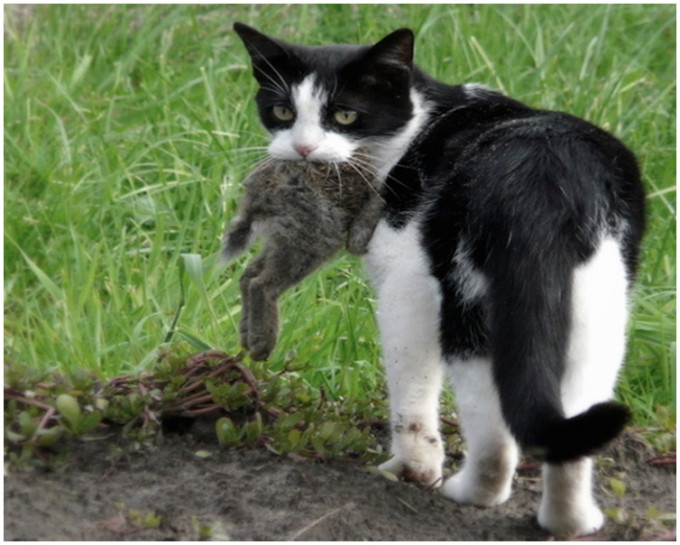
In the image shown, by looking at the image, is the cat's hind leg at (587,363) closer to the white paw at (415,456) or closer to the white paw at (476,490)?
the white paw at (476,490)

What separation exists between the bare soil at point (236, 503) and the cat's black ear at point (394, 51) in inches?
42.1

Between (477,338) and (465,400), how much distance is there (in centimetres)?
16

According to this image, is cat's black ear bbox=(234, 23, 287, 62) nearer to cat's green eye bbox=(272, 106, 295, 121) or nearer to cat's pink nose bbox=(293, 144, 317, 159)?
cat's green eye bbox=(272, 106, 295, 121)

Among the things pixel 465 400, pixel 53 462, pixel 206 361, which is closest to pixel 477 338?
pixel 465 400

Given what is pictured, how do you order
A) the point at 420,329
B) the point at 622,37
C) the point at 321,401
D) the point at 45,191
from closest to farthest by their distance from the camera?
the point at 420,329 → the point at 321,401 → the point at 45,191 → the point at 622,37

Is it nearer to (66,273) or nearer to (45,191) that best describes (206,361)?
(66,273)

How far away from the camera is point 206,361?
3297mm

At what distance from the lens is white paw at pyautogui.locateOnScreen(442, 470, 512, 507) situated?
308cm

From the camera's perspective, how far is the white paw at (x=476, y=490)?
308cm

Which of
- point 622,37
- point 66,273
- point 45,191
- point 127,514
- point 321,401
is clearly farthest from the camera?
point 622,37

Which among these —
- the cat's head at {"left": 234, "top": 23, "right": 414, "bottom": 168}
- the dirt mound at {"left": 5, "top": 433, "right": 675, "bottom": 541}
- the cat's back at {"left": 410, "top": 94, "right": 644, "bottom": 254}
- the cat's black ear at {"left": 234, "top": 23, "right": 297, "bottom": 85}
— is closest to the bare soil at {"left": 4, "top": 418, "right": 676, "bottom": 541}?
the dirt mound at {"left": 5, "top": 433, "right": 675, "bottom": 541}

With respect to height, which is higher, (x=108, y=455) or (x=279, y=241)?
(x=279, y=241)

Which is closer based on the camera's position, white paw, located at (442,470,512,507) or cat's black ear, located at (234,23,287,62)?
white paw, located at (442,470,512,507)

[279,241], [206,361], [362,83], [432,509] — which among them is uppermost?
[362,83]
